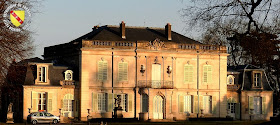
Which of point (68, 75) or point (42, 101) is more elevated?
point (68, 75)

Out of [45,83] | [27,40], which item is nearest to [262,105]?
[45,83]

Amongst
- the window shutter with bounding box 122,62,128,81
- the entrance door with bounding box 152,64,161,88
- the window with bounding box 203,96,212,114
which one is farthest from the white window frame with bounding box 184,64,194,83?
the window shutter with bounding box 122,62,128,81

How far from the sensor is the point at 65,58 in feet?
183

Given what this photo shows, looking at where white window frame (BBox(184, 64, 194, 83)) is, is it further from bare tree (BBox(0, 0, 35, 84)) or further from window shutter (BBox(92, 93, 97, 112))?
bare tree (BBox(0, 0, 35, 84))

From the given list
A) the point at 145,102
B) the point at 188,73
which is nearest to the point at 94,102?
the point at 145,102

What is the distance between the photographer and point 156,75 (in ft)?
178

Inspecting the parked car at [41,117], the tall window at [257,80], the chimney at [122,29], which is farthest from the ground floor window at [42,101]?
the tall window at [257,80]

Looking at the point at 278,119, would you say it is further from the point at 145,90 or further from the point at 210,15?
the point at 145,90

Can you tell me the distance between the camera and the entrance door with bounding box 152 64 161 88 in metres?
53.8

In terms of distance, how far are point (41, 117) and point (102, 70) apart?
7629 millimetres

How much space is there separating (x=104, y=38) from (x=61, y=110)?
762 centimetres

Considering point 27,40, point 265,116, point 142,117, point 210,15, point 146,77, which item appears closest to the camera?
point 210,15

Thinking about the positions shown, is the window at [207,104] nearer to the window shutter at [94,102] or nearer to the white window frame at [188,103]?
the white window frame at [188,103]

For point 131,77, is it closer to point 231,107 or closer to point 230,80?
point 230,80
